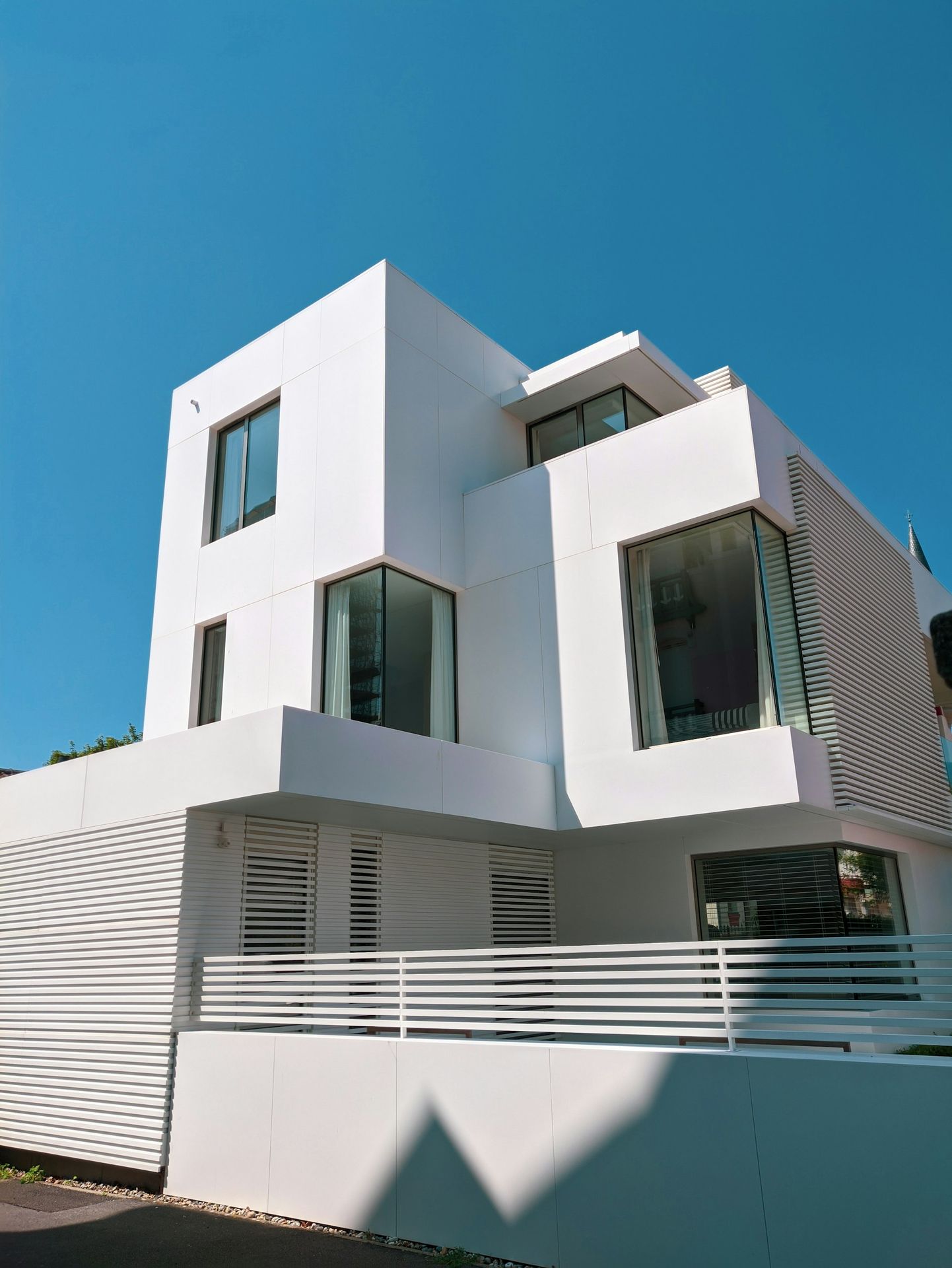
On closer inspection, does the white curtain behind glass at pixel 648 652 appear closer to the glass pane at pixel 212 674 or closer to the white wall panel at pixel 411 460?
the white wall panel at pixel 411 460

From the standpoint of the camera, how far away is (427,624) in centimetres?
1214

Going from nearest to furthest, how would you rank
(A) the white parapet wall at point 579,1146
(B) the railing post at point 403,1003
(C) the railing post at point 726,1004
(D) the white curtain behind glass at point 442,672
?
(A) the white parapet wall at point 579,1146 → (C) the railing post at point 726,1004 → (B) the railing post at point 403,1003 → (D) the white curtain behind glass at point 442,672

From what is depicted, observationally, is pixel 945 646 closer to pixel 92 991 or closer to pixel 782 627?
pixel 782 627

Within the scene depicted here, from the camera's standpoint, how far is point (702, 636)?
1059 centimetres

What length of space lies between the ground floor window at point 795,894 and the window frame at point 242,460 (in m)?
8.04

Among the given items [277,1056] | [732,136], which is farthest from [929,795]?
[732,136]

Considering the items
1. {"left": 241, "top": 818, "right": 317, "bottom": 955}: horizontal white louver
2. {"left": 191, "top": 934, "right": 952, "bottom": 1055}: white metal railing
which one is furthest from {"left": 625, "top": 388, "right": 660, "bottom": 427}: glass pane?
{"left": 241, "top": 818, "right": 317, "bottom": 955}: horizontal white louver

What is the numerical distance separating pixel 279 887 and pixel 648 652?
4989 millimetres

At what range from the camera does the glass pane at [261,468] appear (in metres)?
13.4

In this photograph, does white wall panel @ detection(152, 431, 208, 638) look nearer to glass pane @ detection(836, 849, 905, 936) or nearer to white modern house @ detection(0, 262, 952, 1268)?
white modern house @ detection(0, 262, 952, 1268)

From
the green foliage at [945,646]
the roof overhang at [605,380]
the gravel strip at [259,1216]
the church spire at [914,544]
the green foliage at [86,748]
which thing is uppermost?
the church spire at [914,544]

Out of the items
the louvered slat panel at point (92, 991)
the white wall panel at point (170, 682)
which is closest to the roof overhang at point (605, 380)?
the white wall panel at point (170, 682)

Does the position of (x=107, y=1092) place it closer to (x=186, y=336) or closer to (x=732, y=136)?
(x=732, y=136)

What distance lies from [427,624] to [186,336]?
18.0 meters
